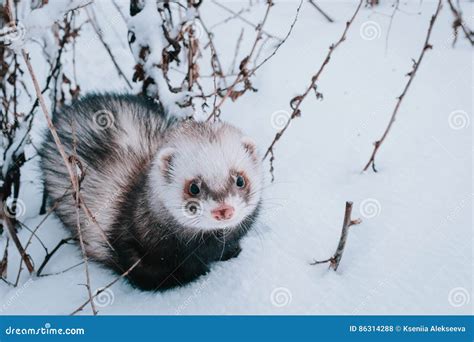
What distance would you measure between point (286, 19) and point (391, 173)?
1.85m

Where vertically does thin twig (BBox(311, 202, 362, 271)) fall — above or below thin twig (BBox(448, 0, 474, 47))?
below

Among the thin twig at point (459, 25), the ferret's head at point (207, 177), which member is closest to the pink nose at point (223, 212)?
the ferret's head at point (207, 177)

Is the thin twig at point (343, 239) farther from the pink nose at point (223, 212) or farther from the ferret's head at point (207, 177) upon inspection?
the pink nose at point (223, 212)

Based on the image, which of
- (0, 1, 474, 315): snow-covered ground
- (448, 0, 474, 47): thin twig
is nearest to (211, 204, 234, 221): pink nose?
(0, 1, 474, 315): snow-covered ground

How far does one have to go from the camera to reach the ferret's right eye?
200cm

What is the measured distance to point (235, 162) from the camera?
6.82 ft

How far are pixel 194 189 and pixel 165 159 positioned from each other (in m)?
0.20

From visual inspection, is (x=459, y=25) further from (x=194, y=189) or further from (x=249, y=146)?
(x=194, y=189)

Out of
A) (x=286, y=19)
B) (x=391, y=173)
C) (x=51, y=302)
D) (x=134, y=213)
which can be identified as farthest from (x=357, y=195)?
(x=286, y=19)

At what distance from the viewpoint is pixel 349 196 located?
257 centimetres

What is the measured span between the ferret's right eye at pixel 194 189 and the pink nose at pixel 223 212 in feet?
0.44

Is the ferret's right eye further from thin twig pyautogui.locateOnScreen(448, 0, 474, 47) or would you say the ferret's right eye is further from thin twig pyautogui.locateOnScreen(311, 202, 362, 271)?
thin twig pyautogui.locateOnScreen(448, 0, 474, 47)

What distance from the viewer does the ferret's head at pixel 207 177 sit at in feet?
6.42

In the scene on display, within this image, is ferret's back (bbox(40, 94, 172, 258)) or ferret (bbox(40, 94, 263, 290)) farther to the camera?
ferret's back (bbox(40, 94, 172, 258))
